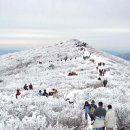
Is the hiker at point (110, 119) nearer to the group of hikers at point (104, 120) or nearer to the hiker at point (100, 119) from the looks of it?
the group of hikers at point (104, 120)

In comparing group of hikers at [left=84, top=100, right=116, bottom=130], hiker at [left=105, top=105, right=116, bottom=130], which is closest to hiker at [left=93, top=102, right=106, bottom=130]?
group of hikers at [left=84, top=100, right=116, bottom=130]

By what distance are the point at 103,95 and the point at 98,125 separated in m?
10.2

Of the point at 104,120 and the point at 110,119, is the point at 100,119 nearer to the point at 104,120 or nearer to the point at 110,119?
the point at 104,120

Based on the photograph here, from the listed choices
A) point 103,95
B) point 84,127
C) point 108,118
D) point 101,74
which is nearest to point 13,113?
point 84,127

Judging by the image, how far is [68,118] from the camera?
591 inches

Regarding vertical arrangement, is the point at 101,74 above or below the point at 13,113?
below

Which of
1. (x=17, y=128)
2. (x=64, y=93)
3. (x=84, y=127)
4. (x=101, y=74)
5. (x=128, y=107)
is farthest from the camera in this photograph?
(x=101, y=74)

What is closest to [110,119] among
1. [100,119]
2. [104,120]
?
[104,120]

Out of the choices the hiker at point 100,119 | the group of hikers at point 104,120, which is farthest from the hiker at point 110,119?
the hiker at point 100,119

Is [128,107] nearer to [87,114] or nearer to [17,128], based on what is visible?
[87,114]

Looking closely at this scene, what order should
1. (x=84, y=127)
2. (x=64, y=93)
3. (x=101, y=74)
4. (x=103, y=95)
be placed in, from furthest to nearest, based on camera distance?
(x=101, y=74) < (x=64, y=93) < (x=103, y=95) < (x=84, y=127)

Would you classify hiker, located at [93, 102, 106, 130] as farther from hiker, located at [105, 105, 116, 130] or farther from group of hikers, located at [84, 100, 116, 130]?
hiker, located at [105, 105, 116, 130]

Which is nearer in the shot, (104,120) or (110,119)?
(110,119)

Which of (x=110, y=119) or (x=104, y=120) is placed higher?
(x=110, y=119)
